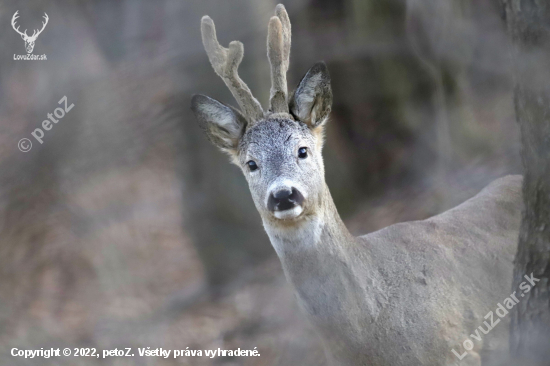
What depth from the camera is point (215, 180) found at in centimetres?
640

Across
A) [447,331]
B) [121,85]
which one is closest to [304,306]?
[447,331]

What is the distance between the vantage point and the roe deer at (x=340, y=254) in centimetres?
327

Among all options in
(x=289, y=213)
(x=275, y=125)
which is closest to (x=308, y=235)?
(x=289, y=213)

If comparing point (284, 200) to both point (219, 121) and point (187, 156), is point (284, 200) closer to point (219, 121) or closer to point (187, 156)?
point (219, 121)

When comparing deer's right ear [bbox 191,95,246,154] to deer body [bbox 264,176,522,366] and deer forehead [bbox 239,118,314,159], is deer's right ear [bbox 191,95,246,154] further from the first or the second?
deer body [bbox 264,176,522,366]

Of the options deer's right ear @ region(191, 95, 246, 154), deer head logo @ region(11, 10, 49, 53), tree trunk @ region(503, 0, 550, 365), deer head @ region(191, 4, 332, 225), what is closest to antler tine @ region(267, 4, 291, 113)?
deer head @ region(191, 4, 332, 225)

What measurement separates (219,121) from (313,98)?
2.09 ft

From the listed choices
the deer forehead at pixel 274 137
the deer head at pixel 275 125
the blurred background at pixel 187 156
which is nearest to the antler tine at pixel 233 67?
the deer head at pixel 275 125

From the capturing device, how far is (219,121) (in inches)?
146

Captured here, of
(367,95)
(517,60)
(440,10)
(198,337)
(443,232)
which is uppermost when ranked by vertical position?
(440,10)

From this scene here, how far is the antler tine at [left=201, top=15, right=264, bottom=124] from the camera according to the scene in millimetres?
3691

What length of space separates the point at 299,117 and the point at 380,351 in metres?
1.53

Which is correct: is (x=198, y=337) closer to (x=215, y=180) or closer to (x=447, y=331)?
(x=215, y=180)

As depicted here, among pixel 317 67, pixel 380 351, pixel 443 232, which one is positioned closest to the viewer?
pixel 380 351
